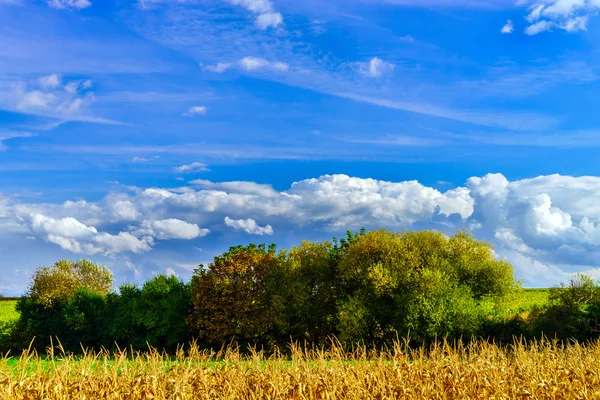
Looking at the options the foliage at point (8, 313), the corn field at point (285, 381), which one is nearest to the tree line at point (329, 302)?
the foliage at point (8, 313)

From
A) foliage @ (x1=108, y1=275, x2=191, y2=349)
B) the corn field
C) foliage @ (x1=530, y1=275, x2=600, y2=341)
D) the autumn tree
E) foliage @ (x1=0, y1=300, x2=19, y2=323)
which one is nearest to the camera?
the corn field

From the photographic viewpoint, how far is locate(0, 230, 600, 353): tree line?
34219mm

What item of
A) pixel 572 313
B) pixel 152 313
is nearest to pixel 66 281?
pixel 152 313

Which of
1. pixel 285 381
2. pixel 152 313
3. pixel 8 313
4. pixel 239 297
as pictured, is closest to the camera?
pixel 285 381

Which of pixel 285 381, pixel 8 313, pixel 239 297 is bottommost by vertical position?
pixel 285 381

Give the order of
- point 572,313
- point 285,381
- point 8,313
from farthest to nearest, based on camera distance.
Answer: point 8,313 → point 572,313 → point 285,381

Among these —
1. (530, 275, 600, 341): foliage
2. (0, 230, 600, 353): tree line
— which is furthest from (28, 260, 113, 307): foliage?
(530, 275, 600, 341): foliage

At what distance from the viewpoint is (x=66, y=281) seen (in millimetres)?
48062

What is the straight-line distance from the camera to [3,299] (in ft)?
258

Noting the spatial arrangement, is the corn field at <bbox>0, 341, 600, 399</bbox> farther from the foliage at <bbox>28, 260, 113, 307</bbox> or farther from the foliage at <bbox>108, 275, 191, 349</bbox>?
the foliage at <bbox>28, 260, 113, 307</bbox>

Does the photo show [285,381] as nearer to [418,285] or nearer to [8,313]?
[418,285]

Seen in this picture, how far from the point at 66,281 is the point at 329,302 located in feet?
75.6

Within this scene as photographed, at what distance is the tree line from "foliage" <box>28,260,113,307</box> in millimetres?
452

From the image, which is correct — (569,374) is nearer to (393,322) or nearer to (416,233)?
(393,322)
